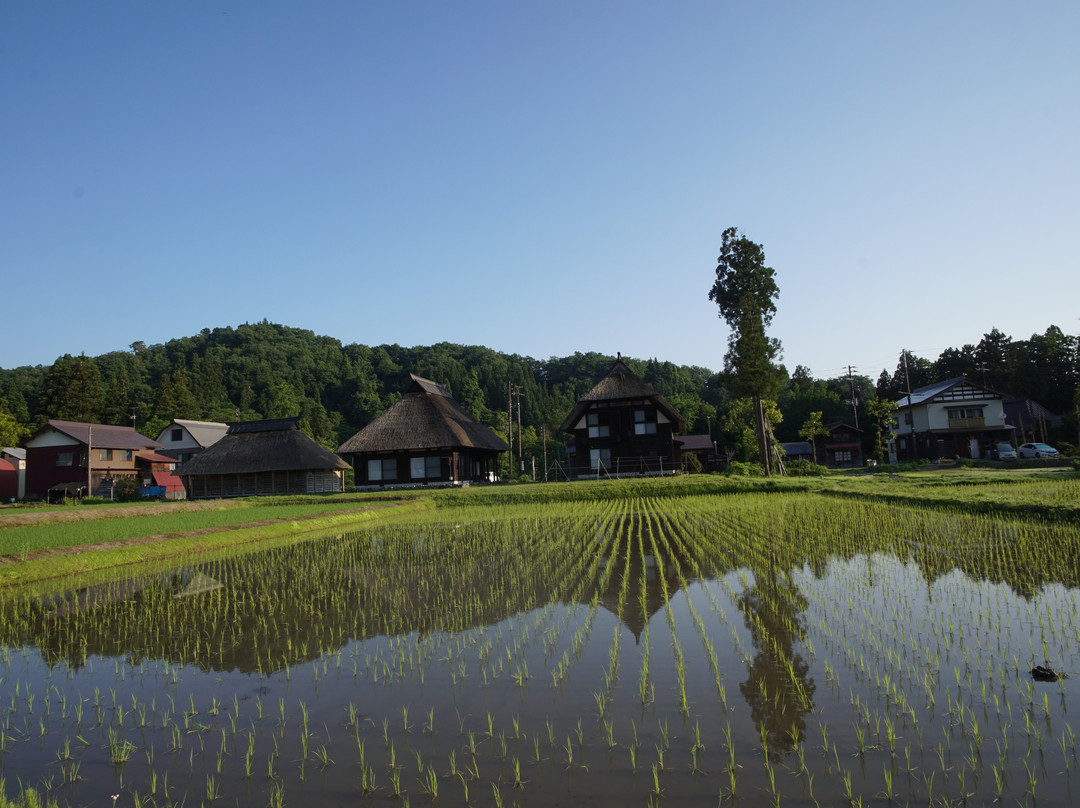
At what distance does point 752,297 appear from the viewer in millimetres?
32375

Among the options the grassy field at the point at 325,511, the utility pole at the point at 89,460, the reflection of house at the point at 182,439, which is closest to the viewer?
the grassy field at the point at 325,511

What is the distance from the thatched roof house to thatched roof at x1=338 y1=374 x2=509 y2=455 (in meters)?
2.23

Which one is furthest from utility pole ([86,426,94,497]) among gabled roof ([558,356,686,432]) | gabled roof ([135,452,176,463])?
gabled roof ([558,356,686,432])

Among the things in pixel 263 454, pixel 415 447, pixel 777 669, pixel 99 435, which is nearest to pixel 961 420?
pixel 415 447

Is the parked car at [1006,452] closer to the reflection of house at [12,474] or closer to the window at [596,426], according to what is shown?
the window at [596,426]

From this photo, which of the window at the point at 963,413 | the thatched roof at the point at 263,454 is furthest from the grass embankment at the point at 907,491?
the window at the point at 963,413

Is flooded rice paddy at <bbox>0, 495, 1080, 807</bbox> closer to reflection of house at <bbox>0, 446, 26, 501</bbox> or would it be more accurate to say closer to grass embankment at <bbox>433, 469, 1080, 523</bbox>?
grass embankment at <bbox>433, 469, 1080, 523</bbox>

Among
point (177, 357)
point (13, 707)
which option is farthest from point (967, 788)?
point (177, 357)

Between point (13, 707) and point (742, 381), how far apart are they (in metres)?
29.0

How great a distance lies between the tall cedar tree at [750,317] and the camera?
3009 cm

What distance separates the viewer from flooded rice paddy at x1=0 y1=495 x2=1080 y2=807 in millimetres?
3297

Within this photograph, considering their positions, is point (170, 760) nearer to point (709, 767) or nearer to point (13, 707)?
point (13, 707)

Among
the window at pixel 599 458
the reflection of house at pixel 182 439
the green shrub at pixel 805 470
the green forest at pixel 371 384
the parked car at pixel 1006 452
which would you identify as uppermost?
the green forest at pixel 371 384

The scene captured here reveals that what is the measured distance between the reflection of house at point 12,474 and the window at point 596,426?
116 ft
